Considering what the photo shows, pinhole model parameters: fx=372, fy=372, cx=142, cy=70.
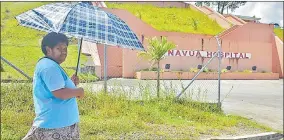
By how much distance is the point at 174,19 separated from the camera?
2883cm

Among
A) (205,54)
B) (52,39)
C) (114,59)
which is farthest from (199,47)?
(52,39)

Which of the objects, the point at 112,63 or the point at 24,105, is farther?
the point at 112,63

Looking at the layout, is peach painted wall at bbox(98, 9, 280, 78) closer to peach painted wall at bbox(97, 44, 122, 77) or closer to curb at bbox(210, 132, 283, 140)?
peach painted wall at bbox(97, 44, 122, 77)

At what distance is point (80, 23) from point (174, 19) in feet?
83.9

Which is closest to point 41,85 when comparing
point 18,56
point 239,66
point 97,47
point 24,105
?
point 24,105

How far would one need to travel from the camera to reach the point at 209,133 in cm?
664

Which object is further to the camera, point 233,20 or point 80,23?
point 233,20

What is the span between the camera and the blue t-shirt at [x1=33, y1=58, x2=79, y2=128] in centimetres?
304

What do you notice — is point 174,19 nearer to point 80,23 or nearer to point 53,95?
point 80,23

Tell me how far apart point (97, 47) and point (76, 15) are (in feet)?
52.0

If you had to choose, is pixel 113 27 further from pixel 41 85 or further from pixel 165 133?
pixel 165 133

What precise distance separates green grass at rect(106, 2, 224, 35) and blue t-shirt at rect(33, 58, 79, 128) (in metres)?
22.5

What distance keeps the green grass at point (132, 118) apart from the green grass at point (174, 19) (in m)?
17.6

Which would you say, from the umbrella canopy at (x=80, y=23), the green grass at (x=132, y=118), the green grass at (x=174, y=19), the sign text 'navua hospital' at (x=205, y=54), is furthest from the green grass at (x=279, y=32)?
the umbrella canopy at (x=80, y=23)
